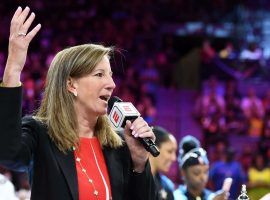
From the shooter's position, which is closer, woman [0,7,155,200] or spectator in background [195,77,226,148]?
woman [0,7,155,200]

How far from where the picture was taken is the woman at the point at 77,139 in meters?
2.46

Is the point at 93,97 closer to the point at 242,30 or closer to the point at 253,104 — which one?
the point at 253,104

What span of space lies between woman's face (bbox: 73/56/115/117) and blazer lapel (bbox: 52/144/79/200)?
0.20 metres

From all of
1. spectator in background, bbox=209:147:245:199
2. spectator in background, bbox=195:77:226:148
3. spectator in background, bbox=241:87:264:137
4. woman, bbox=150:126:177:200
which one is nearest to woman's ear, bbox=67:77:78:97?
woman, bbox=150:126:177:200

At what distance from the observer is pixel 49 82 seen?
2705mm

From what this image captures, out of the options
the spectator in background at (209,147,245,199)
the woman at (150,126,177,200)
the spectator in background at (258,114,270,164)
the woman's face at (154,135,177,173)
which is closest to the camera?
the woman at (150,126,177,200)

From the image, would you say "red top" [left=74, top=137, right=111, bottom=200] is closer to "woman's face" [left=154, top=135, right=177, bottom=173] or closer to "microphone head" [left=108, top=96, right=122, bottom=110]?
"microphone head" [left=108, top=96, right=122, bottom=110]

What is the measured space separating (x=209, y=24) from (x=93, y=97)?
12.3 meters

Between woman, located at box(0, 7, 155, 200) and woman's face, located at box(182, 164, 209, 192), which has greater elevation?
woman, located at box(0, 7, 155, 200)

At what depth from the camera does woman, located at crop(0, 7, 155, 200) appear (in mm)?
2459

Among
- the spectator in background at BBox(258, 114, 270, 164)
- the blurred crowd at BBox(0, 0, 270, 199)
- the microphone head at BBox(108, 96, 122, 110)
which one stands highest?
the microphone head at BBox(108, 96, 122, 110)

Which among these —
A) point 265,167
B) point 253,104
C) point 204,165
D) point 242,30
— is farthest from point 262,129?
point 204,165

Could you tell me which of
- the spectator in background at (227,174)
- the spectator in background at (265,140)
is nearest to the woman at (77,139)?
the spectator in background at (227,174)

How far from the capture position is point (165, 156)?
5.13 metres
